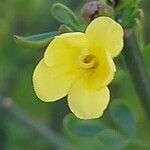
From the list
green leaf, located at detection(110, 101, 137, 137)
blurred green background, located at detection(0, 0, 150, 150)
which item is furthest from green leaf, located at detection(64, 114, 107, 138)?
blurred green background, located at detection(0, 0, 150, 150)

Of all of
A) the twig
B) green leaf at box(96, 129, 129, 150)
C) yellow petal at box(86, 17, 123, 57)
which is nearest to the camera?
yellow petal at box(86, 17, 123, 57)

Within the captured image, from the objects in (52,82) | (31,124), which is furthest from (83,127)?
(52,82)

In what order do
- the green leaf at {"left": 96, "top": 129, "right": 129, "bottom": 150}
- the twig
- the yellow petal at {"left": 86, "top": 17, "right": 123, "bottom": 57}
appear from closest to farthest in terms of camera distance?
1. the yellow petal at {"left": 86, "top": 17, "right": 123, "bottom": 57}
2. the green leaf at {"left": 96, "top": 129, "right": 129, "bottom": 150}
3. the twig

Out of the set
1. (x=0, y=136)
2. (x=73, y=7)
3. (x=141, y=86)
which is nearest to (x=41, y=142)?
(x=0, y=136)

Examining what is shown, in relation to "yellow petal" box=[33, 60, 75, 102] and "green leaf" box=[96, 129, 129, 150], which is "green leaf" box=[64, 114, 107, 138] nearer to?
"green leaf" box=[96, 129, 129, 150]

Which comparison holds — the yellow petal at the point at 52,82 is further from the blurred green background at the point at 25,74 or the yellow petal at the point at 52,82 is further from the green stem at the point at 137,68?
the blurred green background at the point at 25,74

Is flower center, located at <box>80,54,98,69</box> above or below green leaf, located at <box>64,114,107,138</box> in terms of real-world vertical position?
above
